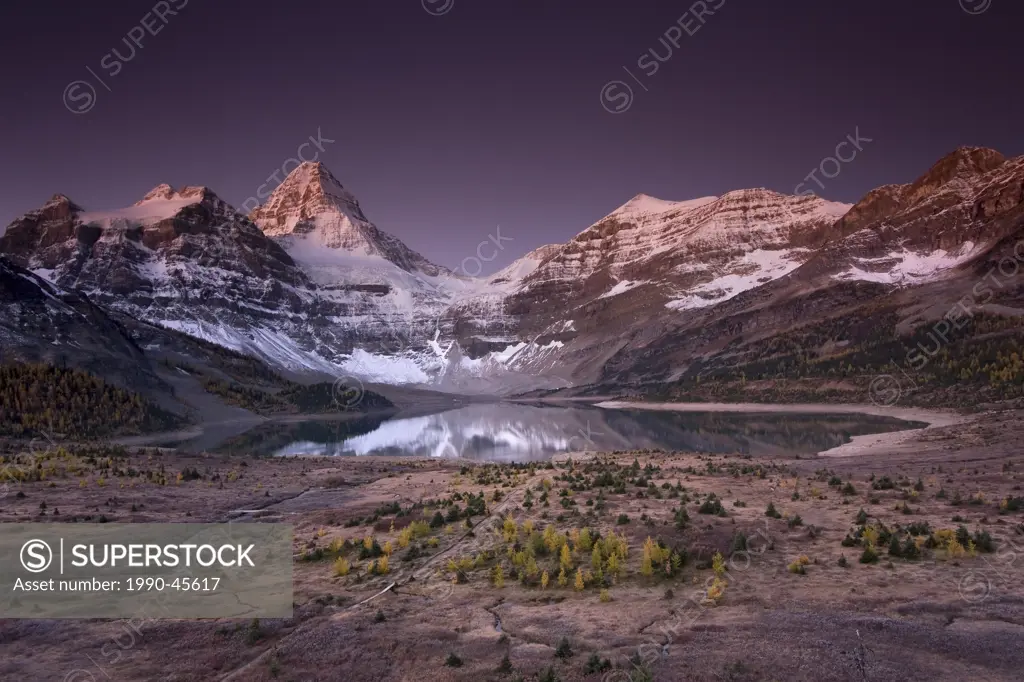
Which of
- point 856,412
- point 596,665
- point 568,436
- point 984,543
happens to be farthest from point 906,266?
point 596,665

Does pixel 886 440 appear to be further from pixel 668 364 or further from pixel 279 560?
pixel 668 364

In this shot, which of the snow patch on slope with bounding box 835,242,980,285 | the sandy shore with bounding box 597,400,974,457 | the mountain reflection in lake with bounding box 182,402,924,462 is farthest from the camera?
the snow patch on slope with bounding box 835,242,980,285

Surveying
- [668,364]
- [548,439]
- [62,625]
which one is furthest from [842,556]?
[668,364]

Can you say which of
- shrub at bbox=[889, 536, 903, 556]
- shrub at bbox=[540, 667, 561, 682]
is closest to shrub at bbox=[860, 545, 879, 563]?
shrub at bbox=[889, 536, 903, 556]

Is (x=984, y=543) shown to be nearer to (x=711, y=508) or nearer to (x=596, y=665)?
(x=711, y=508)

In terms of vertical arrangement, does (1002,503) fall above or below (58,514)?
below

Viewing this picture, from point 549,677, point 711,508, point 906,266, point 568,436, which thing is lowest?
point 568,436

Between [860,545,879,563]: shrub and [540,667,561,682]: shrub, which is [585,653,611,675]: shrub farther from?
[860,545,879,563]: shrub
